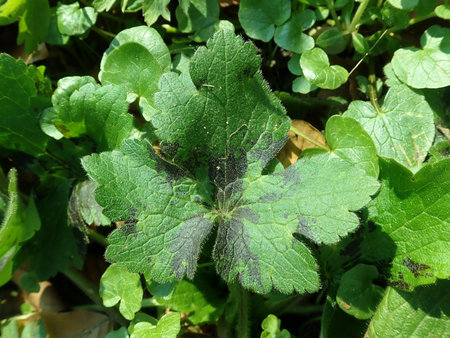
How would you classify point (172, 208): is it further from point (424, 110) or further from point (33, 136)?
point (424, 110)

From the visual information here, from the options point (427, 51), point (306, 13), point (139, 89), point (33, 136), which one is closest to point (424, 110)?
point (427, 51)

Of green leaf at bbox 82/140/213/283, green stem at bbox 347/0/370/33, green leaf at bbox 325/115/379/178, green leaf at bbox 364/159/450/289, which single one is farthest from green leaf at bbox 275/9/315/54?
green leaf at bbox 82/140/213/283

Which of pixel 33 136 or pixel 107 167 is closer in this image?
pixel 107 167

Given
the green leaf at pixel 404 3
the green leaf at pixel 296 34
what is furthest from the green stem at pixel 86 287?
the green leaf at pixel 404 3

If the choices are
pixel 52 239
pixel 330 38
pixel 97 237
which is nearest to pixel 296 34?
pixel 330 38

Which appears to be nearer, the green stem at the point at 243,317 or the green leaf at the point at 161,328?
the green leaf at the point at 161,328

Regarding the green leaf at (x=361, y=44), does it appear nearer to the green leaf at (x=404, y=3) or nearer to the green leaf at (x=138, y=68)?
the green leaf at (x=404, y=3)
